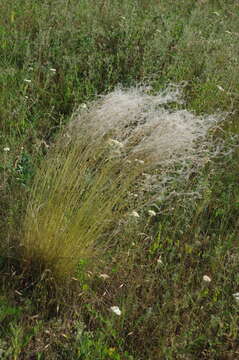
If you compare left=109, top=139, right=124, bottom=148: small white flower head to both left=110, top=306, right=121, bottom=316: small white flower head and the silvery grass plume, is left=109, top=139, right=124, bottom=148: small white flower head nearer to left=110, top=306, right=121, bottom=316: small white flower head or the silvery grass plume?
the silvery grass plume

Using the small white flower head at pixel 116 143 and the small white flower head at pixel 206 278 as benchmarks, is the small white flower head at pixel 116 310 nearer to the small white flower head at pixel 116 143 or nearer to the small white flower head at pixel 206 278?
the small white flower head at pixel 206 278

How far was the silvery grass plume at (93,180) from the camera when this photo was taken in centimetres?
259

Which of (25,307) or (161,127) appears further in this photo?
(161,127)

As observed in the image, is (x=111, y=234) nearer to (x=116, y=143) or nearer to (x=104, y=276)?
(x=104, y=276)

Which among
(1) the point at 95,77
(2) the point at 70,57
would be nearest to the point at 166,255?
(1) the point at 95,77

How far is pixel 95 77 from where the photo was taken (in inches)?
175

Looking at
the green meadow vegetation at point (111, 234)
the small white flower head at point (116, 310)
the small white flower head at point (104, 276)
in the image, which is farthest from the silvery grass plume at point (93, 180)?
the small white flower head at point (116, 310)

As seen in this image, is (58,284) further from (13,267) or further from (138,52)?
(138,52)

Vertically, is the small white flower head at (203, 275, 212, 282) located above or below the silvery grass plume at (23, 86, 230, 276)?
below

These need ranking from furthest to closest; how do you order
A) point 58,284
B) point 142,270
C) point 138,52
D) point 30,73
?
point 138,52, point 30,73, point 142,270, point 58,284

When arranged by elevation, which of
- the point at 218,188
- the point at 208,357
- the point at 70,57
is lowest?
the point at 208,357

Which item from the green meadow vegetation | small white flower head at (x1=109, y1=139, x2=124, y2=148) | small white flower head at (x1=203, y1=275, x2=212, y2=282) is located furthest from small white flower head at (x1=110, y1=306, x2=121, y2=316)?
small white flower head at (x1=109, y1=139, x2=124, y2=148)

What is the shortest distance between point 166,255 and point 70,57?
2374mm

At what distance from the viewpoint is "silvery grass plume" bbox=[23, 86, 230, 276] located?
259cm
